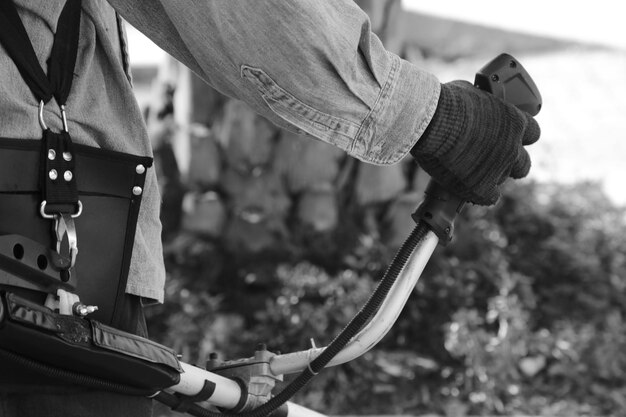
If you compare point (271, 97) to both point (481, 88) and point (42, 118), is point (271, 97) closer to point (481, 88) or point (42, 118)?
point (42, 118)

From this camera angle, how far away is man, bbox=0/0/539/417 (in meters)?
1.54

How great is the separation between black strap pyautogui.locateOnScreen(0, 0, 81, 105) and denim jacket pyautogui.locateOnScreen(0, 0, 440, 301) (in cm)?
1

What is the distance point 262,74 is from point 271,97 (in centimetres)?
4

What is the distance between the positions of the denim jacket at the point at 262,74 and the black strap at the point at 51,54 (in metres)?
0.01

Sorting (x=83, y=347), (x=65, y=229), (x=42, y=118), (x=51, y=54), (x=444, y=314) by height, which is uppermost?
(x=444, y=314)

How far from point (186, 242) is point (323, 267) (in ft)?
2.20

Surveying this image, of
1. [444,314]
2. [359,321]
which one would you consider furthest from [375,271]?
[359,321]

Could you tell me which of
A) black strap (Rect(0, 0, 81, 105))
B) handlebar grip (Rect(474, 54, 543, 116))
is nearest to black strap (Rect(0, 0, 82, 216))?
black strap (Rect(0, 0, 81, 105))

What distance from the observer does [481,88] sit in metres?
1.87

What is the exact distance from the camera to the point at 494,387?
464cm

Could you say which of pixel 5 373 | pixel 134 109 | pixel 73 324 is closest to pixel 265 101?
pixel 134 109

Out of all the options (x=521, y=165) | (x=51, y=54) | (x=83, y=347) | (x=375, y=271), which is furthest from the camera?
(x=375, y=271)

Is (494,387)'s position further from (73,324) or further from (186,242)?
(73,324)

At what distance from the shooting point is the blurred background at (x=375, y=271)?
4641mm
